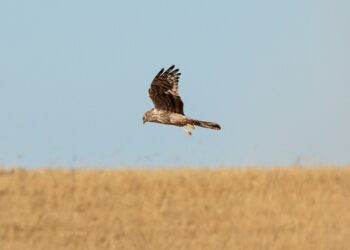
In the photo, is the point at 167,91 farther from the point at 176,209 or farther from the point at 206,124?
the point at 176,209

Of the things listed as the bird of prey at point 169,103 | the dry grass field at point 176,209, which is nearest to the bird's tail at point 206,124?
the bird of prey at point 169,103

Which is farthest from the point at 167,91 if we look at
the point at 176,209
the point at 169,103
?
the point at 176,209

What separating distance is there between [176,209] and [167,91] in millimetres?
4754

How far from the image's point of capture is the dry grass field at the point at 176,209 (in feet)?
41.3

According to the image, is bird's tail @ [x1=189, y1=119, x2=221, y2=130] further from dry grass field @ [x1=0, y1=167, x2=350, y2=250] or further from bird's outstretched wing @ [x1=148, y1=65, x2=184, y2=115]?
dry grass field @ [x1=0, y1=167, x2=350, y2=250]

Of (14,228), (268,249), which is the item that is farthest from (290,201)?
(14,228)

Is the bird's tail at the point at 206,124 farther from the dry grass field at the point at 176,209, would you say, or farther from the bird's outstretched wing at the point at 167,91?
the dry grass field at the point at 176,209

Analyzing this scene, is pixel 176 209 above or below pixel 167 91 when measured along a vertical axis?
below

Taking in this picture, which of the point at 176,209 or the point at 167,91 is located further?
the point at 167,91

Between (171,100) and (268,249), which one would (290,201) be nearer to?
(268,249)

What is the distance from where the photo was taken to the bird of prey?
17.9 meters

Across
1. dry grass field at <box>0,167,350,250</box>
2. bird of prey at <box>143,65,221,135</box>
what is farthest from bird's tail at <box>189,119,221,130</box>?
dry grass field at <box>0,167,350,250</box>

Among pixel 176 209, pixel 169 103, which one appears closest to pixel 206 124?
pixel 169 103

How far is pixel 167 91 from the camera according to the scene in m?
18.0
